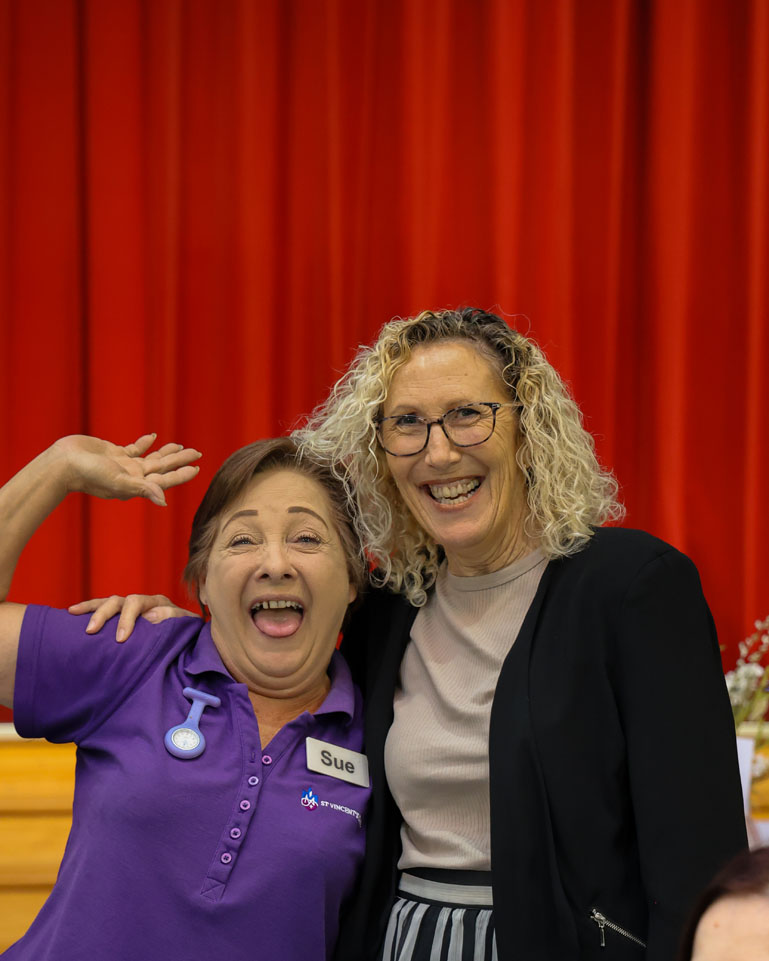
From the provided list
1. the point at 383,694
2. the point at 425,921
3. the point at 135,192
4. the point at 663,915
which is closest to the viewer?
the point at 663,915

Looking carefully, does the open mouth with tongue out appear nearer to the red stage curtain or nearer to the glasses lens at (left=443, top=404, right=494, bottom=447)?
the glasses lens at (left=443, top=404, right=494, bottom=447)

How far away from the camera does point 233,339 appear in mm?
3068

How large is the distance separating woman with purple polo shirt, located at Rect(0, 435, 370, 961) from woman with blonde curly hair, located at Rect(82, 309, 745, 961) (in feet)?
0.24

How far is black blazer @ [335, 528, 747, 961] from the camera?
1.58m

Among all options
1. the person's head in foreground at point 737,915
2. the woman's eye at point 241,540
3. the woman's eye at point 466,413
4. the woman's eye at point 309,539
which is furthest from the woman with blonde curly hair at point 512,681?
the person's head in foreground at point 737,915

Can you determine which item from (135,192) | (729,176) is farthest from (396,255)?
(729,176)

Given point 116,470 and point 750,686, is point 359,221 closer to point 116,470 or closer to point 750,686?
point 116,470

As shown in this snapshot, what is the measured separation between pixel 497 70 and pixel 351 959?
2.32m

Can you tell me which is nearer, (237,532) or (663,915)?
(663,915)

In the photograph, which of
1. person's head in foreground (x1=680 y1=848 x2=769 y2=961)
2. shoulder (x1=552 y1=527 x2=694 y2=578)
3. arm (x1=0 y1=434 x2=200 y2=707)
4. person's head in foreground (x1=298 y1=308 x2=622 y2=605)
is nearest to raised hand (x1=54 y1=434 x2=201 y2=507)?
arm (x1=0 y1=434 x2=200 y2=707)

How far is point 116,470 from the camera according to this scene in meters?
1.98

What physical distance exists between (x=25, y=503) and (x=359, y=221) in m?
1.48

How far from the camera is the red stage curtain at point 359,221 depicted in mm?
2996

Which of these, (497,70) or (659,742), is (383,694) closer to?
(659,742)
